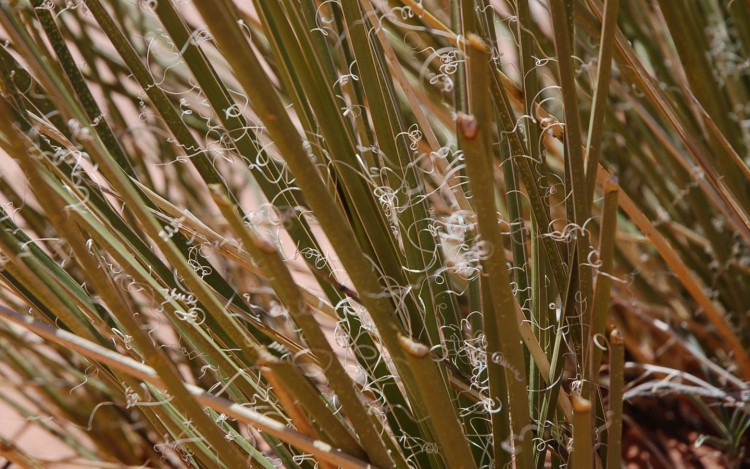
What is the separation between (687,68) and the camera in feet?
1.77

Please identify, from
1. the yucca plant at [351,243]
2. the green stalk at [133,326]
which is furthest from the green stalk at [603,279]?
the green stalk at [133,326]

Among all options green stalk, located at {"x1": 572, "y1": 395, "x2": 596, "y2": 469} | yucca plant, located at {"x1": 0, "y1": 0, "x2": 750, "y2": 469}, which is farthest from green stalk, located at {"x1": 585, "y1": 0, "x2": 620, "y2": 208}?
green stalk, located at {"x1": 572, "y1": 395, "x2": 596, "y2": 469}

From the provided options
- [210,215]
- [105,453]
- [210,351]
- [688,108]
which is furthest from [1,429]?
[688,108]

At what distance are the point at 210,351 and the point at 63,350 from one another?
0.46 metres

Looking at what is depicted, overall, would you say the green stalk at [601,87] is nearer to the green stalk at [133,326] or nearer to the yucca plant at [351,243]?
the yucca plant at [351,243]

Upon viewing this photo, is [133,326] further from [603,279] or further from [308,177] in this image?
[603,279]

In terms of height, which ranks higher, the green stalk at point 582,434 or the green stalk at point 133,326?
the green stalk at point 133,326

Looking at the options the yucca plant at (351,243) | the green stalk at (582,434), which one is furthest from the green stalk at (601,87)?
the green stalk at (582,434)

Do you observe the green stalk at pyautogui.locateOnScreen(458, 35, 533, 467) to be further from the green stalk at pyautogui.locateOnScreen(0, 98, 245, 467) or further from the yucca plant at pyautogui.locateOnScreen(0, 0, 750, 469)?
the green stalk at pyautogui.locateOnScreen(0, 98, 245, 467)

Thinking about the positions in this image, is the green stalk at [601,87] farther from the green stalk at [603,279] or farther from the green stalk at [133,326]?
the green stalk at [133,326]

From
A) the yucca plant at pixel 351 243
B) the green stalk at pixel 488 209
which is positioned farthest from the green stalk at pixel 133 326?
the green stalk at pixel 488 209

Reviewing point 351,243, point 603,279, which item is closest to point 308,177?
point 351,243

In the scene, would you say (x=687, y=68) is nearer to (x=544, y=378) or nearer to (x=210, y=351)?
(x=544, y=378)

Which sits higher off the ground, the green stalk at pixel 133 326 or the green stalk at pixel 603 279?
the green stalk at pixel 133 326
